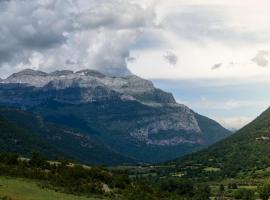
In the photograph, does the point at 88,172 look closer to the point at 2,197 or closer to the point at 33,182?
the point at 33,182

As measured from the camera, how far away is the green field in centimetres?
9231

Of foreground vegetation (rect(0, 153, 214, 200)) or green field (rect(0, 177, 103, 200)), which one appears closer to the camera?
green field (rect(0, 177, 103, 200))

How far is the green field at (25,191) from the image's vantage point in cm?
9231

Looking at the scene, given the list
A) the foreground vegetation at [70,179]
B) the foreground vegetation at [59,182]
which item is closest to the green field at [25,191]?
the foreground vegetation at [59,182]

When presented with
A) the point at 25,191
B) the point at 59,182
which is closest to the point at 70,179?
the point at 59,182

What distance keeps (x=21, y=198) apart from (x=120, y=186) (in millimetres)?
49678

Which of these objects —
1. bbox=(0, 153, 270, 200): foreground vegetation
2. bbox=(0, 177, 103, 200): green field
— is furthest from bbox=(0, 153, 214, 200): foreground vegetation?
bbox=(0, 177, 103, 200): green field

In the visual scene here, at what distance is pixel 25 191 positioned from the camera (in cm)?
9950

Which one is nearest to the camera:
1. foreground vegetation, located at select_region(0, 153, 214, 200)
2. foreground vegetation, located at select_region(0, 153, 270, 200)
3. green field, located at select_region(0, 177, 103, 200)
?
green field, located at select_region(0, 177, 103, 200)

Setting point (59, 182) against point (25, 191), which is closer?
point (25, 191)

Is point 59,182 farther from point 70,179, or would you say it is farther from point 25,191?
point 25,191

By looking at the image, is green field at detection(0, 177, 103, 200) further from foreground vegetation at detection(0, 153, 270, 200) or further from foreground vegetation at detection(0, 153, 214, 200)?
foreground vegetation at detection(0, 153, 214, 200)

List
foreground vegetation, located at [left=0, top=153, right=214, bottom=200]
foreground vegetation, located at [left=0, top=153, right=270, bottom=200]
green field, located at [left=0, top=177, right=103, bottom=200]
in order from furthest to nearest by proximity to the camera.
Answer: foreground vegetation, located at [left=0, top=153, right=214, bottom=200] < foreground vegetation, located at [left=0, top=153, right=270, bottom=200] < green field, located at [left=0, top=177, right=103, bottom=200]

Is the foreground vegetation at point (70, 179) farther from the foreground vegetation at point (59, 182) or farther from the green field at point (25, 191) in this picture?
the green field at point (25, 191)
